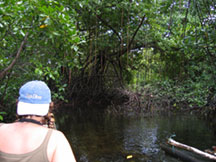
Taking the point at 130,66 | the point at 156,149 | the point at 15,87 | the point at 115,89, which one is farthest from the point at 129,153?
the point at 130,66

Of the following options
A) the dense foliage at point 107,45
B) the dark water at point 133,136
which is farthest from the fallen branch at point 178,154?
the dense foliage at point 107,45

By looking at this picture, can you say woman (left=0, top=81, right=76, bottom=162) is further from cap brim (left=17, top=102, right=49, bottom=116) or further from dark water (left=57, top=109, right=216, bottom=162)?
dark water (left=57, top=109, right=216, bottom=162)

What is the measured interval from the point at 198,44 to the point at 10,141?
512 cm

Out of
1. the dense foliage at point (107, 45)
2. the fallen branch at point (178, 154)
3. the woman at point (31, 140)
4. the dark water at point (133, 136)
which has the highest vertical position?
the dense foliage at point (107, 45)

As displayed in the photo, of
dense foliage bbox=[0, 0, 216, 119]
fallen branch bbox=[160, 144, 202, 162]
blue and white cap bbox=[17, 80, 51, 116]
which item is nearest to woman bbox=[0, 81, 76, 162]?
blue and white cap bbox=[17, 80, 51, 116]

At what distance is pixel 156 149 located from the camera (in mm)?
5363

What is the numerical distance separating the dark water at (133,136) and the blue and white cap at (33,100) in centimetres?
401

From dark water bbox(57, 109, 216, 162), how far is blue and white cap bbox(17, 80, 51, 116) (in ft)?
13.2

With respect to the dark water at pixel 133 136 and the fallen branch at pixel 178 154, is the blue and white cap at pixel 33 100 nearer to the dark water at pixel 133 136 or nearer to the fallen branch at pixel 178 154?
the fallen branch at pixel 178 154

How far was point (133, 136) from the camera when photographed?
259 inches

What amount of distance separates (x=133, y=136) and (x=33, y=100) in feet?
19.2

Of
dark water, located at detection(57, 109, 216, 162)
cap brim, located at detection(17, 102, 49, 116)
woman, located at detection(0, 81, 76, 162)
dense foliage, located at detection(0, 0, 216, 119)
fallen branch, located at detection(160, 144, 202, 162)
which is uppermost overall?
dense foliage, located at detection(0, 0, 216, 119)

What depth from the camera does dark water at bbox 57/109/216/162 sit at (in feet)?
16.5

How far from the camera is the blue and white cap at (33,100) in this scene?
1068 mm
